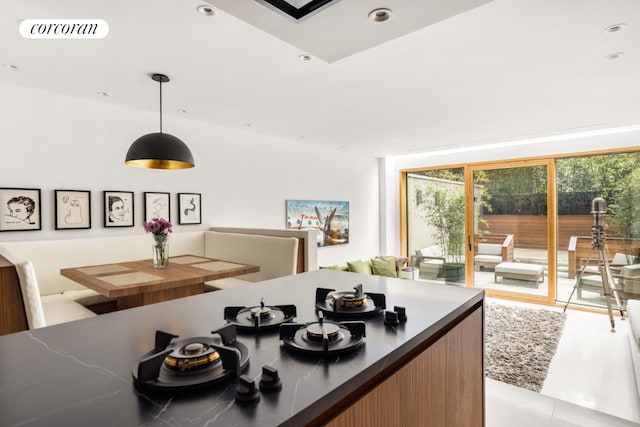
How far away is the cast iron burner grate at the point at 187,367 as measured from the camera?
0.62 metres

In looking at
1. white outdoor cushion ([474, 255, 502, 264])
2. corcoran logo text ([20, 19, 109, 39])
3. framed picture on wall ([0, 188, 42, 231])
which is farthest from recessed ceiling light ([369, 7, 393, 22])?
white outdoor cushion ([474, 255, 502, 264])

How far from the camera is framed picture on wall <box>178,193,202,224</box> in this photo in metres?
4.12

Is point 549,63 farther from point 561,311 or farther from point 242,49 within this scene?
point 561,311

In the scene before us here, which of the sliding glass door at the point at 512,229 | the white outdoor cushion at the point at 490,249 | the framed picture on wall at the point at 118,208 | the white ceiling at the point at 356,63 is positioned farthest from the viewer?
the white outdoor cushion at the point at 490,249

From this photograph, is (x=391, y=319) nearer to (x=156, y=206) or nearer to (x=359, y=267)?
(x=156, y=206)

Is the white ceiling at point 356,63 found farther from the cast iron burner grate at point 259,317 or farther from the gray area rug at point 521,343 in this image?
the gray area rug at point 521,343

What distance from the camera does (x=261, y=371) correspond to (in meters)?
0.70

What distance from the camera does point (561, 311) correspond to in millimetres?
4812

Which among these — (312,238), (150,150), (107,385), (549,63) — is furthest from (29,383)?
(549,63)

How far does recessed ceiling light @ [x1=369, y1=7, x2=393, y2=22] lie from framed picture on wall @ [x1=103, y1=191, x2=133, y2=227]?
10.6 ft

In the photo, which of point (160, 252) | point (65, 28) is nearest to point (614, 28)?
point (65, 28)

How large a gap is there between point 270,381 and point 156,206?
147 inches

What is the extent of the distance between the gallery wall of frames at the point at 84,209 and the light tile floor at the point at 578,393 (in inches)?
140

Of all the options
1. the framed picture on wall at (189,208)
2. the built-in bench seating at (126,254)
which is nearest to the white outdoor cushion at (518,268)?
the built-in bench seating at (126,254)
